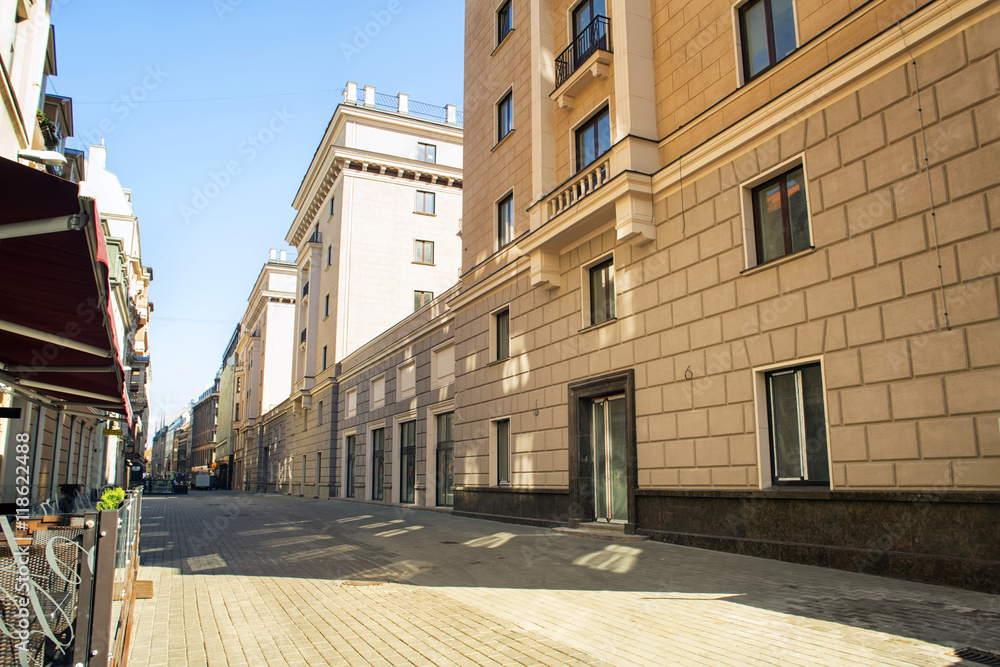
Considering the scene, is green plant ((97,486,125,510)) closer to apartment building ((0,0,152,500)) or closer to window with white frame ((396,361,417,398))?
apartment building ((0,0,152,500))

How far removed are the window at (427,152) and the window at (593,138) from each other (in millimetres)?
24985

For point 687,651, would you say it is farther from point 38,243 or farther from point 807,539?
point 38,243

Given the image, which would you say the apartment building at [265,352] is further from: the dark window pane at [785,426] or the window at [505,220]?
the dark window pane at [785,426]

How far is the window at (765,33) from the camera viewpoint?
10766 mm

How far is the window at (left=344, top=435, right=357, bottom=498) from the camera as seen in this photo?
3344 centimetres

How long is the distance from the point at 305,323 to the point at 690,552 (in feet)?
131

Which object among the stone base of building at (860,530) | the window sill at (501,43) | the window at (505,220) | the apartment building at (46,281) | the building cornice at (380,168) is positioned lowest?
the stone base of building at (860,530)

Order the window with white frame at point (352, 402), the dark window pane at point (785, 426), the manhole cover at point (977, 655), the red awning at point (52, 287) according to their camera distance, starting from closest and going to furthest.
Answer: the red awning at point (52, 287)
the manhole cover at point (977, 655)
the dark window pane at point (785, 426)
the window with white frame at point (352, 402)

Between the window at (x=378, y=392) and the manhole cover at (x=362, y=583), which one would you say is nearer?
the manhole cover at (x=362, y=583)

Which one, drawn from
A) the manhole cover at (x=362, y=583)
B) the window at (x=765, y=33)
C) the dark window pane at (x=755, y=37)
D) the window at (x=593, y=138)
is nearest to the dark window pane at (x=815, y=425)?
the window at (x=765, y=33)

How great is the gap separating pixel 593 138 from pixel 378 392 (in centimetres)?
1782

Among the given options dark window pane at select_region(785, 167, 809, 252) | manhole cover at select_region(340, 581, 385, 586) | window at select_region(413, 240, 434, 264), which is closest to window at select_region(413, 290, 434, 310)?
window at select_region(413, 240, 434, 264)

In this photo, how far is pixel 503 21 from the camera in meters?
20.5

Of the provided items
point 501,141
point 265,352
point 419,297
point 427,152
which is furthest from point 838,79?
point 265,352
